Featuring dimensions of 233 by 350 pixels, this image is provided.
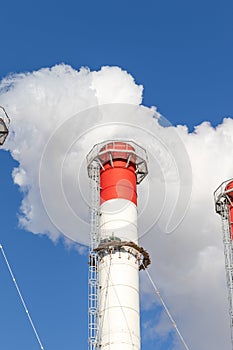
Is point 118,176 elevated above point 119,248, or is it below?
above

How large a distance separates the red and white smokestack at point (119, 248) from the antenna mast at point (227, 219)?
1133cm

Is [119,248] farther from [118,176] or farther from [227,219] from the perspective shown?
[227,219]

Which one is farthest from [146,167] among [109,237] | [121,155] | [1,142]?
[1,142]

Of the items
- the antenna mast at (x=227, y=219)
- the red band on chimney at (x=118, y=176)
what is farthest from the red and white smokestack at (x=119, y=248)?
the antenna mast at (x=227, y=219)

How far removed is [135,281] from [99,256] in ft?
12.0

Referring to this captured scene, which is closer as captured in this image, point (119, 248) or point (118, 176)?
point (119, 248)

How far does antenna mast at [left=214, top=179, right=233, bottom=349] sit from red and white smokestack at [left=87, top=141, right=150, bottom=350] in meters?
11.3

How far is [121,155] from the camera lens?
209 feet

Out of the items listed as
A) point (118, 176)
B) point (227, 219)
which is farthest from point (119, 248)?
point (227, 219)

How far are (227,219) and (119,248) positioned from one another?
17.8 metres

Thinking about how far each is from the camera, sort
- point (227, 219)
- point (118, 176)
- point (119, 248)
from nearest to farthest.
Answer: point (119, 248) → point (118, 176) → point (227, 219)

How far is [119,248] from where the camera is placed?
58094 millimetres

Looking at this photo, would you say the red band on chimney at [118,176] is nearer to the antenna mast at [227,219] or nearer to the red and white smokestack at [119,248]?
the red and white smokestack at [119,248]

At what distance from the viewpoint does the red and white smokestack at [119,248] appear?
54.5 metres
